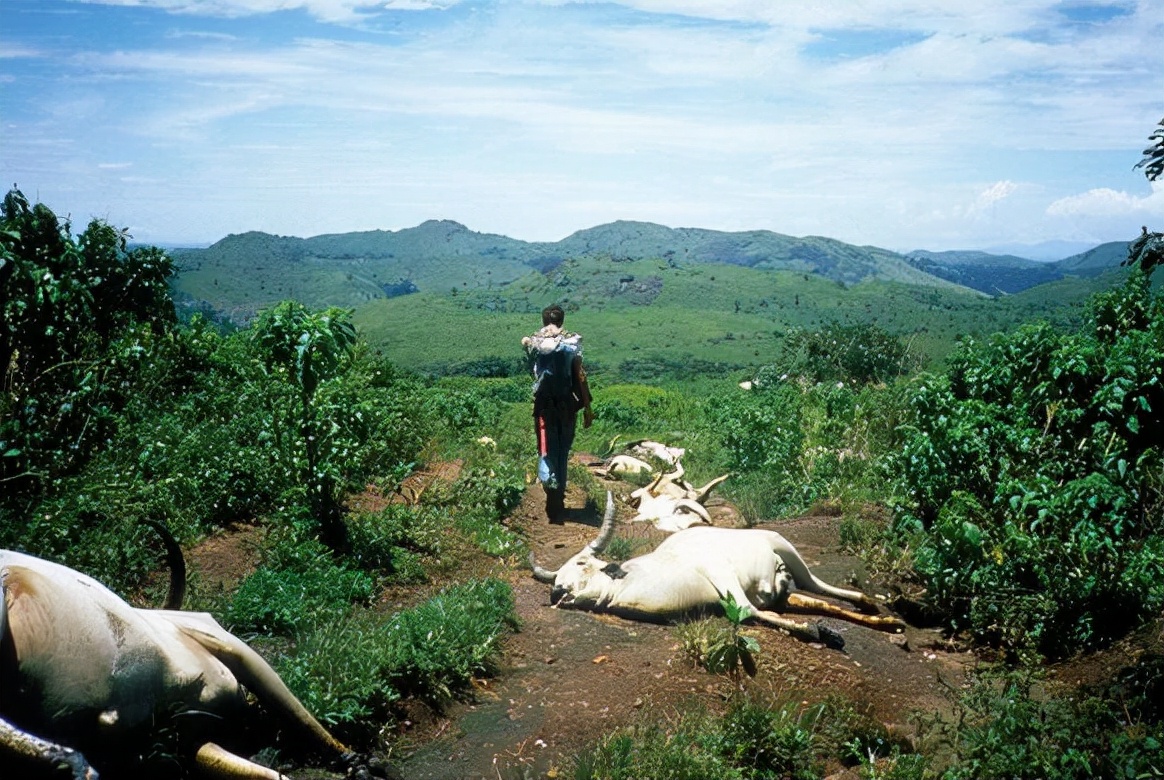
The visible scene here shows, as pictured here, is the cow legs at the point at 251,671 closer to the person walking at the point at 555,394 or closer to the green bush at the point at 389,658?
the green bush at the point at 389,658

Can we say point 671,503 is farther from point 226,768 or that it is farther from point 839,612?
point 226,768

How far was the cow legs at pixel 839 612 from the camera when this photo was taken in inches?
261

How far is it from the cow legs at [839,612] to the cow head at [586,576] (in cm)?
141

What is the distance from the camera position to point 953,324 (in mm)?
49781

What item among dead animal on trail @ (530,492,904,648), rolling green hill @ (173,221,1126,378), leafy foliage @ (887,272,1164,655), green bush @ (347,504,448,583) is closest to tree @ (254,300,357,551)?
green bush @ (347,504,448,583)

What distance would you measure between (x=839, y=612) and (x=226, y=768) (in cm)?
460

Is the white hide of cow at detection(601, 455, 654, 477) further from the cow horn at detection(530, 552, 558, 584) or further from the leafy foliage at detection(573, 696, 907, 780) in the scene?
the leafy foliage at detection(573, 696, 907, 780)

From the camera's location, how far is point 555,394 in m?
9.13

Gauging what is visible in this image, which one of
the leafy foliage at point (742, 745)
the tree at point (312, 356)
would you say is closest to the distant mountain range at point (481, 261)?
the tree at point (312, 356)

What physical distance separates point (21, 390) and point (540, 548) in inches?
185

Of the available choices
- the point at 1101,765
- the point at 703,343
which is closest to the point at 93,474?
the point at 1101,765

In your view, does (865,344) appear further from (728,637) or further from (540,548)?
(728,637)

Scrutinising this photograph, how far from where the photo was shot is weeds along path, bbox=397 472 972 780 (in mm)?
4871

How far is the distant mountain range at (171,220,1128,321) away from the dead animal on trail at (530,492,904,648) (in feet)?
227
